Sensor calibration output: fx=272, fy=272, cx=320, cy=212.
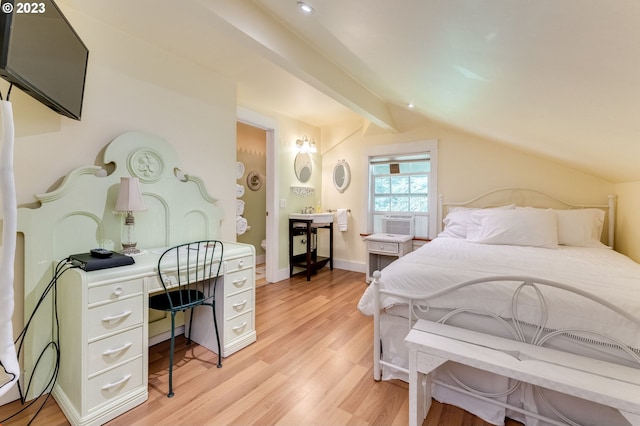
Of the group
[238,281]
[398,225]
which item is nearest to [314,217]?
[398,225]

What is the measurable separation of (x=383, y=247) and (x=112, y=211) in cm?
297

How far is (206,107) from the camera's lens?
253 cm

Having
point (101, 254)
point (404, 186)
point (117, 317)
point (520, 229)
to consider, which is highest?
point (404, 186)

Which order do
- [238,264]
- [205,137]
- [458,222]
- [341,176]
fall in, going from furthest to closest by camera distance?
[341,176] → [458,222] → [205,137] → [238,264]

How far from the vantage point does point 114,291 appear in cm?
148

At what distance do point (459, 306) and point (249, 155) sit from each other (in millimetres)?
4284

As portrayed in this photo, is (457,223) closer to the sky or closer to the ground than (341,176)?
closer to the ground

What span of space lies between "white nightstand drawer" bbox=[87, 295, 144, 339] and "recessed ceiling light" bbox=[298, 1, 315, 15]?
1.85 m

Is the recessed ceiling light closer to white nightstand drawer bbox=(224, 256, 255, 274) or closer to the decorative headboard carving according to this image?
the decorative headboard carving

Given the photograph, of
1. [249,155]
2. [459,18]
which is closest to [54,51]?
[459,18]

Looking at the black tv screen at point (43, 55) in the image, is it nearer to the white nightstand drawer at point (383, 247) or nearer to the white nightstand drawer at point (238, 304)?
the white nightstand drawer at point (238, 304)

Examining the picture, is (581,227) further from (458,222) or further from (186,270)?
(186,270)

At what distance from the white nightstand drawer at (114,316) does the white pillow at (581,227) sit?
11.8ft

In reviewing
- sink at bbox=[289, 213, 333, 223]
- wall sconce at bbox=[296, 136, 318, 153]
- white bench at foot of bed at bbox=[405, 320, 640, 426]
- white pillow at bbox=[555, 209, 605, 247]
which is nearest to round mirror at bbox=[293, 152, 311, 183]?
wall sconce at bbox=[296, 136, 318, 153]
